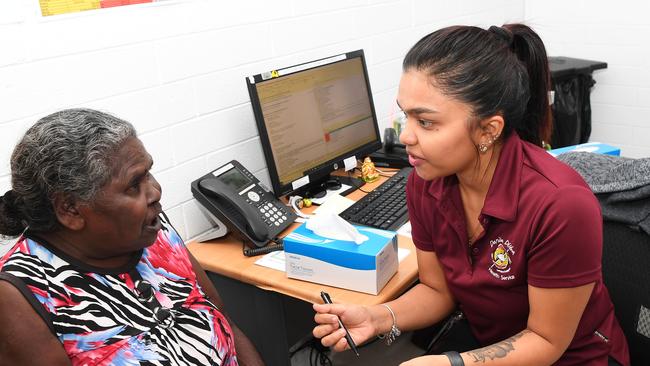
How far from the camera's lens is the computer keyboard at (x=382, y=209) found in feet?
6.02

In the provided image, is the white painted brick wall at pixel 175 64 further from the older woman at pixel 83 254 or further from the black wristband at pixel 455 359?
the black wristband at pixel 455 359

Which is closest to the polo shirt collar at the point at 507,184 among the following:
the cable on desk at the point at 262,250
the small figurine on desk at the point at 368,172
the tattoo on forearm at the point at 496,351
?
the tattoo on forearm at the point at 496,351

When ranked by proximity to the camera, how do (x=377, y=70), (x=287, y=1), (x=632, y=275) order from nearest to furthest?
(x=632, y=275) < (x=287, y=1) < (x=377, y=70)

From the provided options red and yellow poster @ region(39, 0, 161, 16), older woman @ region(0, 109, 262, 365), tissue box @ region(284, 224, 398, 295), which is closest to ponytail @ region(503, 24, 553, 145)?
tissue box @ region(284, 224, 398, 295)

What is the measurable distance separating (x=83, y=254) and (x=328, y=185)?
1112mm

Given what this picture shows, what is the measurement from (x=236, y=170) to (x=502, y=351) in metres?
0.99

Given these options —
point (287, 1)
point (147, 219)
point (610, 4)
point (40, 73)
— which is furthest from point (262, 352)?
point (610, 4)

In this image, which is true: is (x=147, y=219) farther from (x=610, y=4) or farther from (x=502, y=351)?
(x=610, y=4)

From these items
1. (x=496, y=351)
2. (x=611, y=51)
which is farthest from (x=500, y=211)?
(x=611, y=51)

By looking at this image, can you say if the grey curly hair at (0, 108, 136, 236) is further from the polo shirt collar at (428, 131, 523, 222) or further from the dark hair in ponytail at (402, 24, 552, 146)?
the polo shirt collar at (428, 131, 523, 222)

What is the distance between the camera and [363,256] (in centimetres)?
145

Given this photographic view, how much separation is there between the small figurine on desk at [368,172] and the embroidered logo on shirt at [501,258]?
95 cm

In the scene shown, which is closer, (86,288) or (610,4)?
(86,288)

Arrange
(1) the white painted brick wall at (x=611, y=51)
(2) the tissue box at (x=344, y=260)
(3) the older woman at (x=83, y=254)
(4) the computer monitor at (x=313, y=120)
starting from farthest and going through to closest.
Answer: (1) the white painted brick wall at (x=611, y=51) < (4) the computer monitor at (x=313, y=120) < (2) the tissue box at (x=344, y=260) < (3) the older woman at (x=83, y=254)
